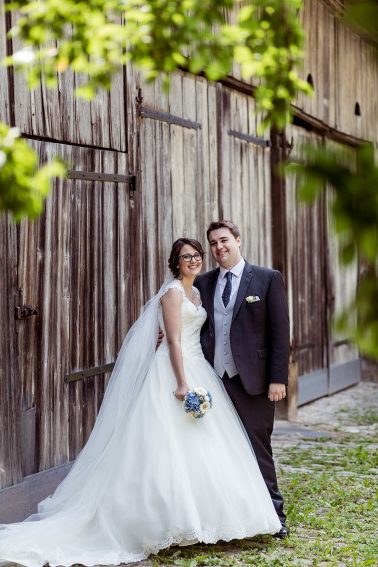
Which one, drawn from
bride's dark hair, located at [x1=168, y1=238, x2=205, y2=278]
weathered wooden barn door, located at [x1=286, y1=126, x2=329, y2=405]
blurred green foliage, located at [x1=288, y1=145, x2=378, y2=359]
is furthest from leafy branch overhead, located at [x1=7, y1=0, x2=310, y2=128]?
weathered wooden barn door, located at [x1=286, y1=126, x2=329, y2=405]

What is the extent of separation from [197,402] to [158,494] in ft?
1.80

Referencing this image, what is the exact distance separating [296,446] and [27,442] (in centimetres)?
337

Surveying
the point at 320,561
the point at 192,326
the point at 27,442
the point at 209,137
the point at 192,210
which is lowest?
the point at 320,561

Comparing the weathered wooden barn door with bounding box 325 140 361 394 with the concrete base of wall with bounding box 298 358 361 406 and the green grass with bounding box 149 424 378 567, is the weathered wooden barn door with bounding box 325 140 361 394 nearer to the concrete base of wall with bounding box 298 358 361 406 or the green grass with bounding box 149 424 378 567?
the concrete base of wall with bounding box 298 358 361 406

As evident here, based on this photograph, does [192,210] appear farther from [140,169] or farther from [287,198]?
[287,198]

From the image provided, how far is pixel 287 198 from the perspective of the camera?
1048 centimetres

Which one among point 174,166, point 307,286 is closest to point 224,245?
point 174,166

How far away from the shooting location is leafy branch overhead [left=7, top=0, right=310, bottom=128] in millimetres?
2908

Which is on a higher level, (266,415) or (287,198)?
(287,198)

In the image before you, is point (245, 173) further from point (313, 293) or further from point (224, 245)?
point (224, 245)

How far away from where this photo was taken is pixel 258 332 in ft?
18.5

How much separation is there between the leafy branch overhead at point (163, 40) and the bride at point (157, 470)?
2387mm

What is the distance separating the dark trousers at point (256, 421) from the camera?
5637mm

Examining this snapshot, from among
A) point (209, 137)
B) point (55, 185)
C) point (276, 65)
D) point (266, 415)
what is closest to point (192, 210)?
point (209, 137)
